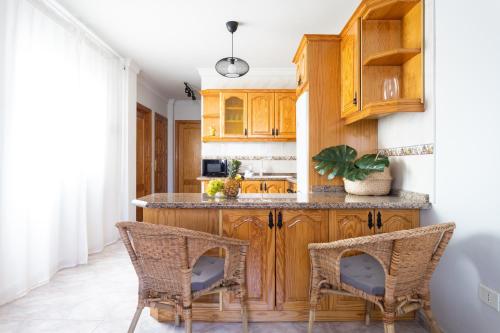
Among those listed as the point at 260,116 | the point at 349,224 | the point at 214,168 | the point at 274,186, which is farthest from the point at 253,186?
the point at 349,224

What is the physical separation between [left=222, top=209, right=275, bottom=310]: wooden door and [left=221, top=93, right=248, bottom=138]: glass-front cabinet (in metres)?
3.13

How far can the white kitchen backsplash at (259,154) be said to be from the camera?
5480 millimetres

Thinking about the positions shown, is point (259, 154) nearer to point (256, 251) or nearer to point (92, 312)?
point (256, 251)

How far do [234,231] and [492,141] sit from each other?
147 cm

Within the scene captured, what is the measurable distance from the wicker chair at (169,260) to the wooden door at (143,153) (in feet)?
13.9

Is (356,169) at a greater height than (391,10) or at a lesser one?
lesser

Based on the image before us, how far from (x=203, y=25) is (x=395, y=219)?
9.17 feet

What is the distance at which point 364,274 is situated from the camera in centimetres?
168

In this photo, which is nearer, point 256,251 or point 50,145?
point 256,251

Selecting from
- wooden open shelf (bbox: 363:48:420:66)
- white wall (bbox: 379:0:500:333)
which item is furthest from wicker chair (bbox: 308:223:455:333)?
wooden open shelf (bbox: 363:48:420:66)

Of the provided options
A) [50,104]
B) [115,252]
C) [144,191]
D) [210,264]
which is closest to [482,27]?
[210,264]

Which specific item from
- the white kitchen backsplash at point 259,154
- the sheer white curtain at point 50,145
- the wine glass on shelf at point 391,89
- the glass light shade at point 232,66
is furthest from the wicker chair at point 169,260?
the white kitchen backsplash at point 259,154

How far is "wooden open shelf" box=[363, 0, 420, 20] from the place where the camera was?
7.13 feet

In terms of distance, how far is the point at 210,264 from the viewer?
1.80 meters
